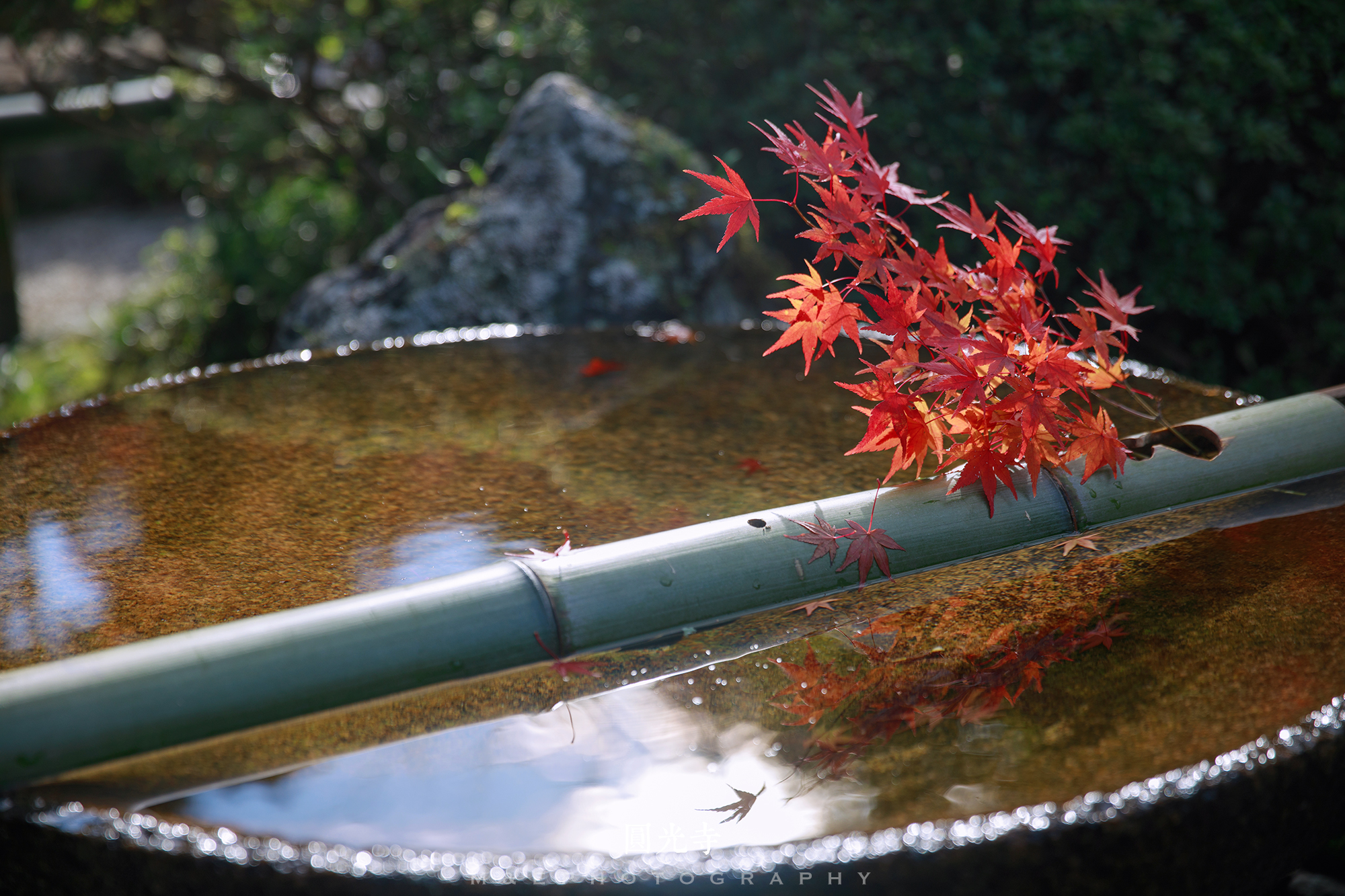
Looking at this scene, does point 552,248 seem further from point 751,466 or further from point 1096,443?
point 1096,443

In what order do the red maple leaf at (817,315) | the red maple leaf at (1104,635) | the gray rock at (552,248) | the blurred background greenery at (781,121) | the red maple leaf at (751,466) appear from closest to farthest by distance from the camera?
the red maple leaf at (1104,635) < the red maple leaf at (817,315) < the red maple leaf at (751,466) < the gray rock at (552,248) < the blurred background greenery at (781,121)

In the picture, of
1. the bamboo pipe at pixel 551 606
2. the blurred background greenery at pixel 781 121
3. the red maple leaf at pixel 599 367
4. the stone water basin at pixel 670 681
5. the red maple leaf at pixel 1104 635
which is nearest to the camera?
the stone water basin at pixel 670 681

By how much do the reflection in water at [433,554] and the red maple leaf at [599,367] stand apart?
2.40ft

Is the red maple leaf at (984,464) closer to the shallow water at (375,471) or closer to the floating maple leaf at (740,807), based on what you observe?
the shallow water at (375,471)

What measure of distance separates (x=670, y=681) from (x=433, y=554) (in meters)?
0.48

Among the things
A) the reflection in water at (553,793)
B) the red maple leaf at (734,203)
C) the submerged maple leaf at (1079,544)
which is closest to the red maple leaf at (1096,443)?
the submerged maple leaf at (1079,544)

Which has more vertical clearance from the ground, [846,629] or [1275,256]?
[1275,256]

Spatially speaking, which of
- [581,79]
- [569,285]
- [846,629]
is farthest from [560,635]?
[581,79]

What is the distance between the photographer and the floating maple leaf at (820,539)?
54.8 inches

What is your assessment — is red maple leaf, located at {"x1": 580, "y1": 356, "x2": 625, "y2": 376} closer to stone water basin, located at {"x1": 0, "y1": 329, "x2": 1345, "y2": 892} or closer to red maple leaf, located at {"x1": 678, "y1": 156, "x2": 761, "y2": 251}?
stone water basin, located at {"x1": 0, "y1": 329, "x2": 1345, "y2": 892}

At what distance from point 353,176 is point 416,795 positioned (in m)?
4.42

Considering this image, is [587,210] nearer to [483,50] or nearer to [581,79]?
[581,79]

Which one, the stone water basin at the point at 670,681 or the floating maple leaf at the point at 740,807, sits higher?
the stone water basin at the point at 670,681

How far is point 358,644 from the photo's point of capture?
1.15m
